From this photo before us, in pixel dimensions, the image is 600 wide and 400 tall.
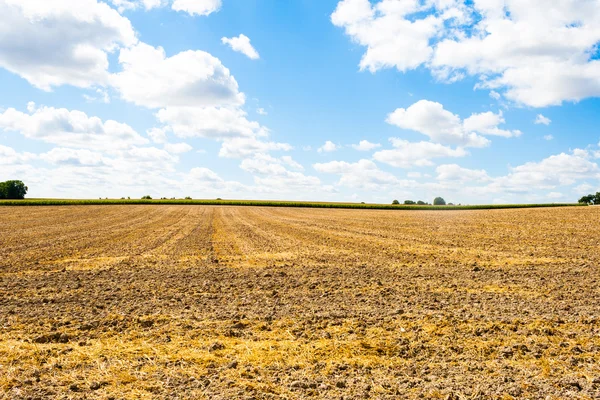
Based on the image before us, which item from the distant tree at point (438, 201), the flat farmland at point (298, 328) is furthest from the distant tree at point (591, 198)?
the flat farmland at point (298, 328)

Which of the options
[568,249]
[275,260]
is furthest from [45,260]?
[568,249]

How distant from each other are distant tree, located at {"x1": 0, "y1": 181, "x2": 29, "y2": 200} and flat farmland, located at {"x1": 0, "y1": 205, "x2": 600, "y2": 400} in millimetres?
109855

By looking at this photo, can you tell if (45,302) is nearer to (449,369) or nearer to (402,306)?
(402,306)

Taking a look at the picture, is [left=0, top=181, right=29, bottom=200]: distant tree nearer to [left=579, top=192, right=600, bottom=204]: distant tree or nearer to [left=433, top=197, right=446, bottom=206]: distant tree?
[left=433, top=197, right=446, bottom=206]: distant tree

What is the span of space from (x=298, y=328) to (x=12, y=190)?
4840 inches

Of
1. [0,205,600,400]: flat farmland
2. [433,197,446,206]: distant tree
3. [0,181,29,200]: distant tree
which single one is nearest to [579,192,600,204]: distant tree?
[433,197,446,206]: distant tree

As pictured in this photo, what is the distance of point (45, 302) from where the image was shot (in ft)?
30.8

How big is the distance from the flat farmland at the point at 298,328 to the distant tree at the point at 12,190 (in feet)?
360

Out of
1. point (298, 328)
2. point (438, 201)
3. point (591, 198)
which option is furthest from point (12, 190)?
point (591, 198)

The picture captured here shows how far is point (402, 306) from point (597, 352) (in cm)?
353

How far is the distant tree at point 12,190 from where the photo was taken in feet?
344

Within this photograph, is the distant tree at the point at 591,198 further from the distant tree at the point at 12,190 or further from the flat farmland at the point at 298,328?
the distant tree at the point at 12,190

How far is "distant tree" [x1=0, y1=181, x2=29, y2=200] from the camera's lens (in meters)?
105

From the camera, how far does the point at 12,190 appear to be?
106 metres
